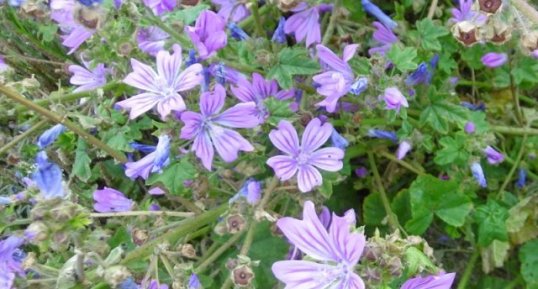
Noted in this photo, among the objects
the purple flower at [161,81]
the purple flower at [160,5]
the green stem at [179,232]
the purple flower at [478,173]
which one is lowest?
the purple flower at [478,173]

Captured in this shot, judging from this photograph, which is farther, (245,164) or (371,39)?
(371,39)

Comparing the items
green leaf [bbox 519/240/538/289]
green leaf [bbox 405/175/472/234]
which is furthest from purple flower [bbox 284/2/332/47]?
green leaf [bbox 519/240/538/289]

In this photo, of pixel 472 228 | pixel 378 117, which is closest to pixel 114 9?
pixel 378 117

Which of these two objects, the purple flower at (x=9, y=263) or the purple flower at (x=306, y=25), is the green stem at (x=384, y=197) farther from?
the purple flower at (x=9, y=263)

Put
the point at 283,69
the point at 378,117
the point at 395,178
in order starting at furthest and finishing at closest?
the point at 395,178, the point at 378,117, the point at 283,69

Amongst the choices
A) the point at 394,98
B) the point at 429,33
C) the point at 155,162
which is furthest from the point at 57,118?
the point at 429,33

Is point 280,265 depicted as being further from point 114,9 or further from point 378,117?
point 378,117

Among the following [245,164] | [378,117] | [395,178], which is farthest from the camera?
[395,178]

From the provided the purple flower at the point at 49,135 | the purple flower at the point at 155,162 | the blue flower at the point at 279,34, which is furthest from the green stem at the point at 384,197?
the purple flower at the point at 49,135
